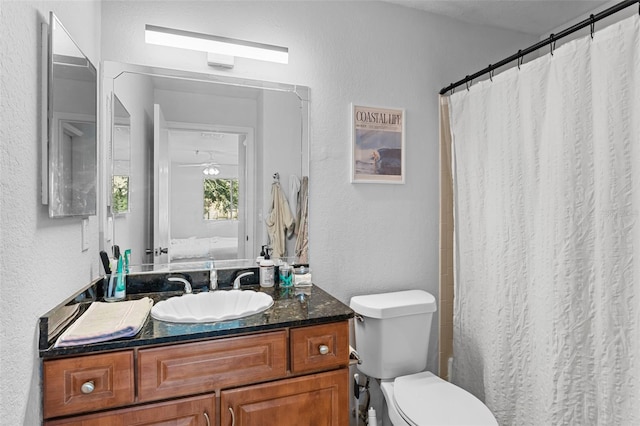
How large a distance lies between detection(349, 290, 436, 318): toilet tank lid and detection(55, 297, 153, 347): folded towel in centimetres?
101

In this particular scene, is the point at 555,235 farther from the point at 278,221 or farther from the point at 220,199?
the point at 220,199

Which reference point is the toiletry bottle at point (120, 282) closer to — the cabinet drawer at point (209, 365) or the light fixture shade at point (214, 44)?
the cabinet drawer at point (209, 365)

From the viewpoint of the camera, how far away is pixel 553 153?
5.26 feet

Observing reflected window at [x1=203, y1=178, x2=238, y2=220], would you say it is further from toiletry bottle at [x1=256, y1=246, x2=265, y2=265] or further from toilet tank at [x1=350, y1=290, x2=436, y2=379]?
toilet tank at [x1=350, y1=290, x2=436, y2=379]

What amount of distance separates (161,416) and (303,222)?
1.08 metres

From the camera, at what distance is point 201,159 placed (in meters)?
1.84

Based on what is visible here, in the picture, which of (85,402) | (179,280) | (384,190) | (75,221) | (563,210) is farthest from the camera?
(384,190)

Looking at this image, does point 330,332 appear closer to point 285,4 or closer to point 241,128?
point 241,128

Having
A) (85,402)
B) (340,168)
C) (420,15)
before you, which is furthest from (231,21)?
(85,402)

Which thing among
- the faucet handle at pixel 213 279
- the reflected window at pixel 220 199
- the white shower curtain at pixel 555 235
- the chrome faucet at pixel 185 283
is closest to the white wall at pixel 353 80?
the white shower curtain at pixel 555 235

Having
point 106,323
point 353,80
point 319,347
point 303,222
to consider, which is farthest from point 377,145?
point 106,323

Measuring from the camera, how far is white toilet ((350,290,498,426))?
1721 millimetres

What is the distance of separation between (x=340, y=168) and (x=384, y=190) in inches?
12.0

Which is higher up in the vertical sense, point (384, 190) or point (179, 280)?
point (384, 190)
